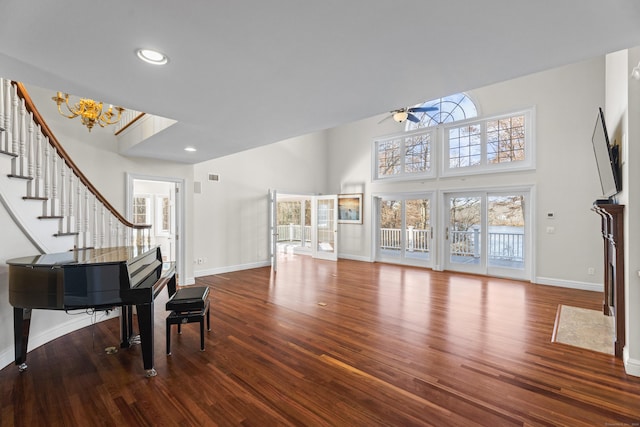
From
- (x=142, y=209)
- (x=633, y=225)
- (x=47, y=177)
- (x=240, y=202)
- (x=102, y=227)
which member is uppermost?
(x=47, y=177)

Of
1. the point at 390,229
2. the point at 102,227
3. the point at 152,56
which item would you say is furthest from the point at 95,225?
the point at 390,229

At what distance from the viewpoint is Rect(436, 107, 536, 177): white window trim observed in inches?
223

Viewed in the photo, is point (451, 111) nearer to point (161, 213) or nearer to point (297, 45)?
point (297, 45)

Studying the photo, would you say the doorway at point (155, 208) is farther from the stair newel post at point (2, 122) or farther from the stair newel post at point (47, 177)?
the stair newel post at point (2, 122)

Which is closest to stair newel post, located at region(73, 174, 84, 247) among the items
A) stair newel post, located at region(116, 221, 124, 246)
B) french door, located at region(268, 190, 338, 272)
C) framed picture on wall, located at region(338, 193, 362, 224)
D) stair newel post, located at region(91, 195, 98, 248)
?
stair newel post, located at region(91, 195, 98, 248)

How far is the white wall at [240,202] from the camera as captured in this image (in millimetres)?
6176

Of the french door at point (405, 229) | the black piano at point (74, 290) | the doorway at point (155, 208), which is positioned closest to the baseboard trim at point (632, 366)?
the black piano at point (74, 290)

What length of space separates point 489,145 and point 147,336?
22.5 ft

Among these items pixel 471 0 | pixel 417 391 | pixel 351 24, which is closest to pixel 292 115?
pixel 351 24

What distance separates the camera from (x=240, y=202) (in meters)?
6.82

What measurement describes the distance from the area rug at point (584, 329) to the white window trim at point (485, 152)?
2.91 metres

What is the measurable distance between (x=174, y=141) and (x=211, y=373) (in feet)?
9.62

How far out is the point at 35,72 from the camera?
6.61ft

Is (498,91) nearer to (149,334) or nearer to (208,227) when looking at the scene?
(208,227)
